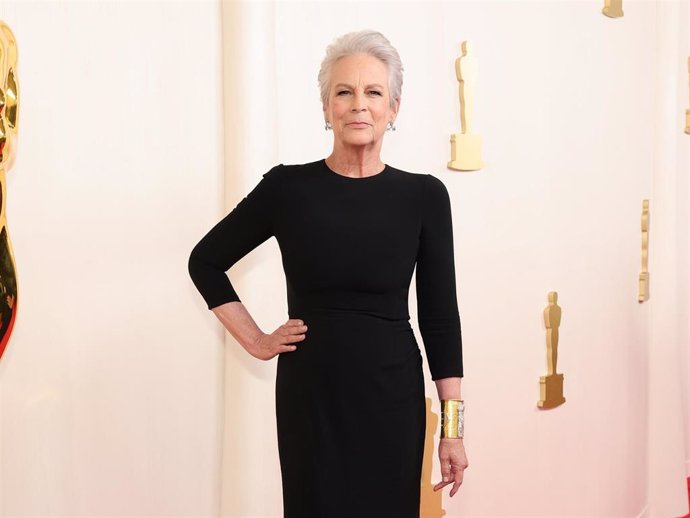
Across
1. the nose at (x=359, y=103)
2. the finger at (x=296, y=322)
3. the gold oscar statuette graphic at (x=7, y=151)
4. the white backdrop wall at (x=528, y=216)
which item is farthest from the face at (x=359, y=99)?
the gold oscar statuette graphic at (x=7, y=151)

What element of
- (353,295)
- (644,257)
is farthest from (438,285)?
(644,257)

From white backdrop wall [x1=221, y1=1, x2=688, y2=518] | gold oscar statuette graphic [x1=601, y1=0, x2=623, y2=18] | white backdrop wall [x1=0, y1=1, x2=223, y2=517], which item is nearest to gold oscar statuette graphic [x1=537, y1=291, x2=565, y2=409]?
white backdrop wall [x1=221, y1=1, x2=688, y2=518]

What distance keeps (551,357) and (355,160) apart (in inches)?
72.9

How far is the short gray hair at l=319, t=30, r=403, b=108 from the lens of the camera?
5.98ft

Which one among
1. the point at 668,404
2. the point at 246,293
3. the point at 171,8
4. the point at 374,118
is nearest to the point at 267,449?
the point at 246,293

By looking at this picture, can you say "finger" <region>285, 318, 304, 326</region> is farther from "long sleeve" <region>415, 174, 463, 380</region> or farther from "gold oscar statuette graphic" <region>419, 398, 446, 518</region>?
"gold oscar statuette graphic" <region>419, 398, 446, 518</region>

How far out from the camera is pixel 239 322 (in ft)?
6.44

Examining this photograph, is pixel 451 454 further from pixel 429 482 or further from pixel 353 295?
pixel 429 482

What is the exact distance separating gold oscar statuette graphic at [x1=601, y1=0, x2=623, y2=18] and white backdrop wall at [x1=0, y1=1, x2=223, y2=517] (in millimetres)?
1998

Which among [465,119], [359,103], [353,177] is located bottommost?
[353,177]

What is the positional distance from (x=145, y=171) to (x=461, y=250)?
1.23 metres

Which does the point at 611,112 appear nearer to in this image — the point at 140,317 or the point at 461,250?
the point at 461,250

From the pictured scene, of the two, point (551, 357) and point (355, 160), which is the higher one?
point (355, 160)

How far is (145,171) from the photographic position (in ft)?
7.13
